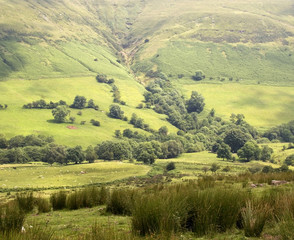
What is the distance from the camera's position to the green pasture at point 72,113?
413 ft

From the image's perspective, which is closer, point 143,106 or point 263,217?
point 263,217

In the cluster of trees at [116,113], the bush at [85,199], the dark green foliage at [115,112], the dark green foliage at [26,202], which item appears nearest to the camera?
the dark green foliage at [26,202]

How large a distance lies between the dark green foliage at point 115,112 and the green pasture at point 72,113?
4005 mm

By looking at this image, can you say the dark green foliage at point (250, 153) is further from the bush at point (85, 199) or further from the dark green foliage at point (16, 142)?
the bush at point (85, 199)

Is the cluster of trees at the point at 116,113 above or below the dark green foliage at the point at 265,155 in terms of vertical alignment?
above

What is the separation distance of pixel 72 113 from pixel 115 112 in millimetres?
23110

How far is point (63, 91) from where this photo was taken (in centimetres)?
17862

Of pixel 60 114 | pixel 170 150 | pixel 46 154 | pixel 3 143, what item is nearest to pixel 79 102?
pixel 60 114

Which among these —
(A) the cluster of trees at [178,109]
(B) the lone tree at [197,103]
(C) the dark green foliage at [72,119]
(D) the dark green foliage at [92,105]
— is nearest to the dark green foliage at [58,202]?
(C) the dark green foliage at [72,119]

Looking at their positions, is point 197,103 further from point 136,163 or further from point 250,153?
point 136,163

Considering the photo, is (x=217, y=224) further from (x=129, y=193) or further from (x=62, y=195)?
(x=62, y=195)

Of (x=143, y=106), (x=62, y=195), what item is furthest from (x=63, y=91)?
(x=62, y=195)

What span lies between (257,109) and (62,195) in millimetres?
186846

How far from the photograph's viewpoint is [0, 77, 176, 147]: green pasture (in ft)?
413
